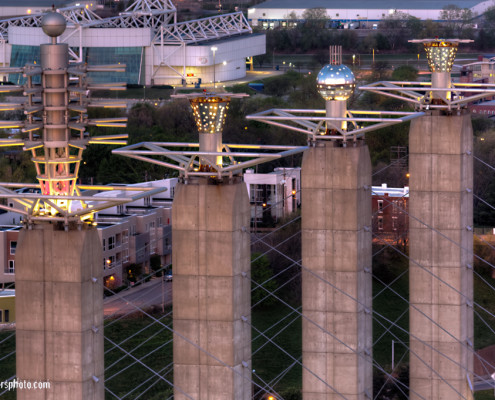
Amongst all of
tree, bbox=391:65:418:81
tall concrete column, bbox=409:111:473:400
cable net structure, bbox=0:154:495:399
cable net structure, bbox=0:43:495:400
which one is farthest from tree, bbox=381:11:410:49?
tall concrete column, bbox=409:111:473:400

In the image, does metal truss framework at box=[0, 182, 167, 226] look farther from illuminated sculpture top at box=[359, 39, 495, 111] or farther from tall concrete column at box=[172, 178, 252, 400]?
illuminated sculpture top at box=[359, 39, 495, 111]

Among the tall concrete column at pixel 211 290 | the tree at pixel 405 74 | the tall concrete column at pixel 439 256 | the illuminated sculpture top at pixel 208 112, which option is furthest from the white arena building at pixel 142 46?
the illuminated sculpture top at pixel 208 112

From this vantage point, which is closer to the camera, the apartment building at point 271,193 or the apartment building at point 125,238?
the apartment building at point 125,238

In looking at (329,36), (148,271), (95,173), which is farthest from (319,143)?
(329,36)

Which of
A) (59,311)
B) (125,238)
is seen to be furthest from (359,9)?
(59,311)

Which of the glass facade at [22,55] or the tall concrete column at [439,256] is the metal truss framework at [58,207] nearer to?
the tall concrete column at [439,256]

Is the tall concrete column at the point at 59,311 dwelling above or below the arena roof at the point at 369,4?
below
